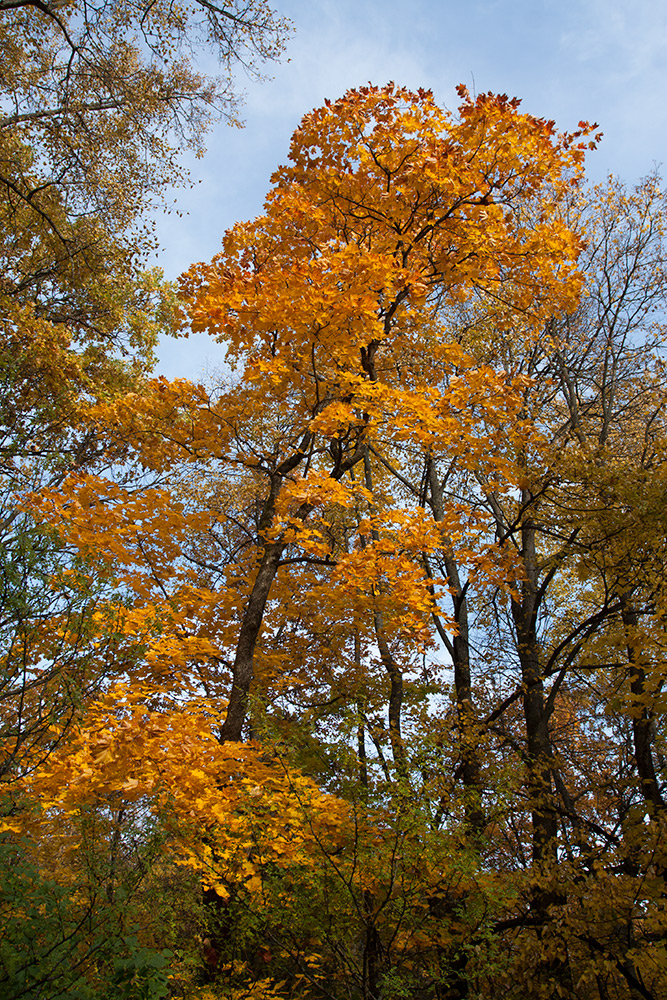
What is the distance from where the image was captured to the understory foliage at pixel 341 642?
358cm

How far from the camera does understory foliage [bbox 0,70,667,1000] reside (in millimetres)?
3580

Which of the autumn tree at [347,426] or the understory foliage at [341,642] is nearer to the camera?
the understory foliage at [341,642]

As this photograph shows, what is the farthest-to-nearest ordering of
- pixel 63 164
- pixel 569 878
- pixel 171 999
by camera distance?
pixel 63 164
pixel 569 878
pixel 171 999

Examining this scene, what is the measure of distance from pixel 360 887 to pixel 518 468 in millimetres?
4679

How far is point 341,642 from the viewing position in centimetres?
760

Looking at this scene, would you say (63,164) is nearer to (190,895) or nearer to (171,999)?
(190,895)

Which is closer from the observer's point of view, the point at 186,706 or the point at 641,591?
the point at 186,706

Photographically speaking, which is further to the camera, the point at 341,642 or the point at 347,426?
the point at 341,642

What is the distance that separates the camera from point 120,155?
→ 9.30 m

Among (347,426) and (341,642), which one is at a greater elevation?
(347,426)

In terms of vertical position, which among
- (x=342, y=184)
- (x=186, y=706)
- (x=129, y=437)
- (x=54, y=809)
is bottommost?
(x=54, y=809)

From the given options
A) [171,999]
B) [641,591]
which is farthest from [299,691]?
[641,591]

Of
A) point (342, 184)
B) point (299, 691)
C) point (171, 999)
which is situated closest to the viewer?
point (171, 999)

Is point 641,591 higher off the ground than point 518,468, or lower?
lower
